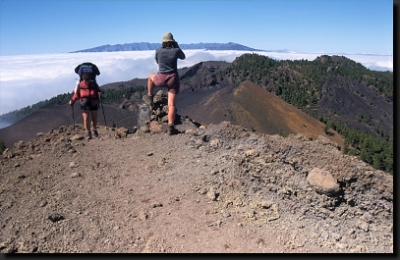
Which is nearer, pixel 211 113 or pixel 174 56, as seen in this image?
pixel 174 56

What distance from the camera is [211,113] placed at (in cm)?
2094

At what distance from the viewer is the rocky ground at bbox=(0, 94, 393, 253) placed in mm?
3533

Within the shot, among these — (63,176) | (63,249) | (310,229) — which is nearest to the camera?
(63,249)

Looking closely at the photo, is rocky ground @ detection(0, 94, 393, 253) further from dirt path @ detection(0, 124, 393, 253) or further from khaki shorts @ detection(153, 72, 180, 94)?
khaki shorts @ detection(153, 72, 180, 94)

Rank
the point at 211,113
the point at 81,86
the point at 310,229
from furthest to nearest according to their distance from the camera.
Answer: the point at 211,113 → the point at 81,86 → the point at 310,229

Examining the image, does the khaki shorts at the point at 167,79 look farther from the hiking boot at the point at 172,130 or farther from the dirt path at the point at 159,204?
the dirt path at the point at 159,204

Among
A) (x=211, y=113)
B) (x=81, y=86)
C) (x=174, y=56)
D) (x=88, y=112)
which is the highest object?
(x=174, y=56)

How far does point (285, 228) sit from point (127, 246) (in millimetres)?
1863

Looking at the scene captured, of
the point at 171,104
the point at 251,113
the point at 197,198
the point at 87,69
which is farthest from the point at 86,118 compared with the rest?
the point at 251,113

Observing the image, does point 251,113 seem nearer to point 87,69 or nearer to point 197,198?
point 197,198

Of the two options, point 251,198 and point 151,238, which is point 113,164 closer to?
point 151,238

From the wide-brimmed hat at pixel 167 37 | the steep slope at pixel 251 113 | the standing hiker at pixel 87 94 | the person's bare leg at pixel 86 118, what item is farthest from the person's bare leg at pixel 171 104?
the steep slope at pixel 251 113

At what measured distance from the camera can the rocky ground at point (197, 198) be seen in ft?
11.6

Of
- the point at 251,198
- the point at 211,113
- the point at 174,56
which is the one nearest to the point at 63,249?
the point at 251,198
